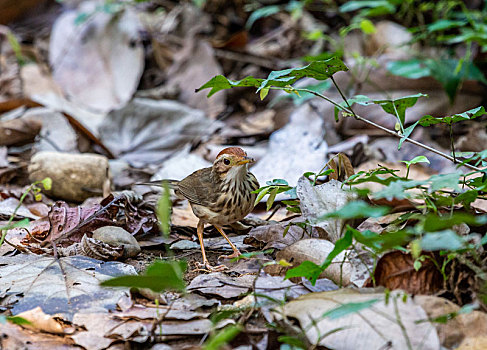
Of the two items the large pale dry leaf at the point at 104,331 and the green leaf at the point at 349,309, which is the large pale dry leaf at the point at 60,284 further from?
the green leaf at the point at 349,309

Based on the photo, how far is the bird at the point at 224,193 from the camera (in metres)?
3.62

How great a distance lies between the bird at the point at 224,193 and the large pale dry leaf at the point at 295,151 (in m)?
0.85

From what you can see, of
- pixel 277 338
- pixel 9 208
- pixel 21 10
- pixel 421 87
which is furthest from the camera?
pixel 21 10

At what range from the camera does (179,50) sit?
26.7ft

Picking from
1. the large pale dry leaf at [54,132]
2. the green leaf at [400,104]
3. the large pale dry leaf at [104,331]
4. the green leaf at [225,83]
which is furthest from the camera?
the large pale dry leaf at [54,132]

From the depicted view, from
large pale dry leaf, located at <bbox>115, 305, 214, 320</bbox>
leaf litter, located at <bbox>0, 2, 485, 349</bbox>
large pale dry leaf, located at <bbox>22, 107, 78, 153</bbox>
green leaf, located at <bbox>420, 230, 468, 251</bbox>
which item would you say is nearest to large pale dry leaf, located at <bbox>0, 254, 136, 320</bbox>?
leaf litter, located at <bbox>0, 2, 485, 349</bbox>

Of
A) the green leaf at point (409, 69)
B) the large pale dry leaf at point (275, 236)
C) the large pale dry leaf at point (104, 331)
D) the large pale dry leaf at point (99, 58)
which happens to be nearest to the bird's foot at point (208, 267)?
the large pale dry leaf at point (275, 236)

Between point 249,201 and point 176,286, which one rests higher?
point 176,286

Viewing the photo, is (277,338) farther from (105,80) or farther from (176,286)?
(105,80)

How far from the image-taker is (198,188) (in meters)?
3.87

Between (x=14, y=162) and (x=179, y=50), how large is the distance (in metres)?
3.35

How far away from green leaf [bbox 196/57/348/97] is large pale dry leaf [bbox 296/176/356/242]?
1.78 ft

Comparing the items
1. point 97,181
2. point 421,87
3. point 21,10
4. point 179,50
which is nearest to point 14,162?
point 97,181

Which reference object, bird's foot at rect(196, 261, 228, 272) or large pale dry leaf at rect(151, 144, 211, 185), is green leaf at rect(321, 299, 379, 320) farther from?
large pale dry leaf at rect(151, 144, 211, 185)
